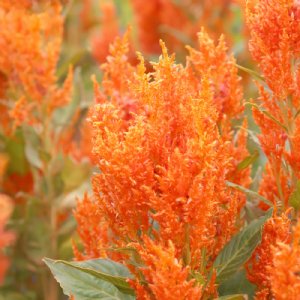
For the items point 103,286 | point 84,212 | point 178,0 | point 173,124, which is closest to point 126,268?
point 103,286

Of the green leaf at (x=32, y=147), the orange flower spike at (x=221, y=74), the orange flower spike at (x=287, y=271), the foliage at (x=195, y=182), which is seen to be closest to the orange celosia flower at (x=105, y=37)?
the green leaf at (x=32, y=147)

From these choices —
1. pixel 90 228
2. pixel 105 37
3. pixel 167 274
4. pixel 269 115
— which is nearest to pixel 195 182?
pixel 167 274

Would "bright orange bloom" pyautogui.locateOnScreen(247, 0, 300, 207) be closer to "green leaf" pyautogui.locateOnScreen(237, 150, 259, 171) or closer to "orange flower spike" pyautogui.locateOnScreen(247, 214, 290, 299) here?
"green leaf" pyautogui.locateOnScreen(237, 150, 259, 171)

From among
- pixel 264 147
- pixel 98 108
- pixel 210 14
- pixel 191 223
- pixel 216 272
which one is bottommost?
pixel 216 272

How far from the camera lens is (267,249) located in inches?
83.2

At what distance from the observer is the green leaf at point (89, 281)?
7.16 ft

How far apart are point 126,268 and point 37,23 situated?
162 centimetres

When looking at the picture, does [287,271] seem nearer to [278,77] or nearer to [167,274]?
[167,274]

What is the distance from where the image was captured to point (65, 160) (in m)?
3.87

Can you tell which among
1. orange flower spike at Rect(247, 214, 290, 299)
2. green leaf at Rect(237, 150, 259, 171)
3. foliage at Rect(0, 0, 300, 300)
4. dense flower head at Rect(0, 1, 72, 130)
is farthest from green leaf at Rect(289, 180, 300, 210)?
dense flower head at Rect(0, 1, 72, 130)

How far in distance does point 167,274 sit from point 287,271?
1.02 ft

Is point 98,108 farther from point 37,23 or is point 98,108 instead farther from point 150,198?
point 37,23

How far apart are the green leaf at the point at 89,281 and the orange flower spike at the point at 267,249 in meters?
0.39

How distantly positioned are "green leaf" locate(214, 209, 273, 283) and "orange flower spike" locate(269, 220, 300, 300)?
1.27ft
